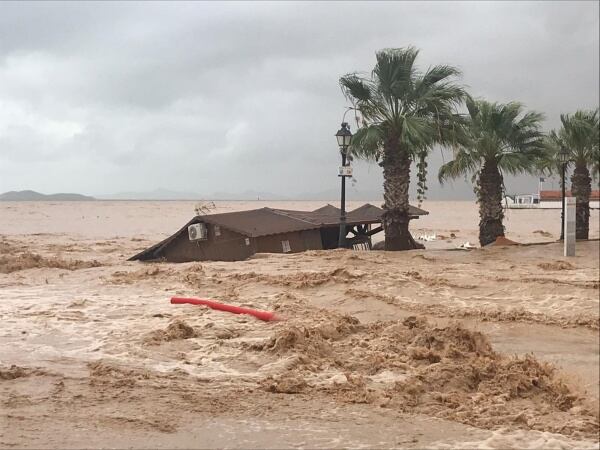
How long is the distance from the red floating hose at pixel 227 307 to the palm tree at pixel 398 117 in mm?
6449

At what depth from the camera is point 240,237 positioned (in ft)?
41.2

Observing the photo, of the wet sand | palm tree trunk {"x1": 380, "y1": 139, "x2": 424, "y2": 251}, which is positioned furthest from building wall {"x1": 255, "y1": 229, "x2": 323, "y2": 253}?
the wet sand

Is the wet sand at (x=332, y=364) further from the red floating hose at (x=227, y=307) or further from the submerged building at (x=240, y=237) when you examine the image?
the submerged building at (x=240, y=237)

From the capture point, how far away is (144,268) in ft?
35.9

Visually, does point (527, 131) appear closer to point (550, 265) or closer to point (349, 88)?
point (349, 88)

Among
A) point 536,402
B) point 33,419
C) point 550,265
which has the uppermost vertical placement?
point 550,265

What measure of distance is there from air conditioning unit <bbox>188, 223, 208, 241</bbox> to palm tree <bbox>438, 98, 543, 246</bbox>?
515cm

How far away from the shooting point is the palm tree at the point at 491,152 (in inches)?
520

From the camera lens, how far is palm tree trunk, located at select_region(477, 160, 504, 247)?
13.5 meters

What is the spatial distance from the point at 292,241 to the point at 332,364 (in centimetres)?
857

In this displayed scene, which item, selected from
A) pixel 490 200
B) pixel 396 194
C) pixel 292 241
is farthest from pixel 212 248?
pixel 490 200

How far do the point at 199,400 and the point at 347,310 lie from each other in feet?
8.97

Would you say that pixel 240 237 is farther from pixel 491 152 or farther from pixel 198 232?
pixel 491 152

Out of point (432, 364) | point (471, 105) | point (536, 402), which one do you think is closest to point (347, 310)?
point (432, 364)
